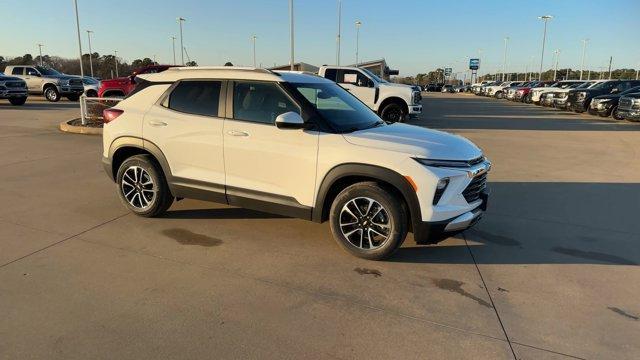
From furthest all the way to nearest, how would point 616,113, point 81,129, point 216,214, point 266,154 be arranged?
point 616,113 < point 81,129 < point 216,214 < point 266,154

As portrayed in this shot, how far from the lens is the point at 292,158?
4.50 metres

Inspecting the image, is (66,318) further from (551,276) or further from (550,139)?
(550,139)

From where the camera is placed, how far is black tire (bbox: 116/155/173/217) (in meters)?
5.34

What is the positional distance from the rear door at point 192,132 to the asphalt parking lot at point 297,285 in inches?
23.9

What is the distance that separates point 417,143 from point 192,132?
2422 millimetres

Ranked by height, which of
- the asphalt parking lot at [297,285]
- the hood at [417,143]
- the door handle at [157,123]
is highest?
the door handle at [157,123]

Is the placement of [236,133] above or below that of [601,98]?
below

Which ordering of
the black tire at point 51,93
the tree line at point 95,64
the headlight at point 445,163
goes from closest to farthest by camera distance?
the headlight at point 445,163
the black tire at point 51,93
the tree line at point 95,64

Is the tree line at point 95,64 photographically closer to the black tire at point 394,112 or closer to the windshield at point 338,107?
the black tire at point 394,112

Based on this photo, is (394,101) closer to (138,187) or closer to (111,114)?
(111,114)

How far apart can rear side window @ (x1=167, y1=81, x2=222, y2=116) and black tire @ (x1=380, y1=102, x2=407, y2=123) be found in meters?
10.9

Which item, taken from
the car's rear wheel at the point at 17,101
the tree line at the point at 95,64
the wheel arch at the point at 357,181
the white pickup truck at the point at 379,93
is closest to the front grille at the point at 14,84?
the car's rear wheel at the point at 17,101

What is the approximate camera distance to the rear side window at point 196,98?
5.00 meters

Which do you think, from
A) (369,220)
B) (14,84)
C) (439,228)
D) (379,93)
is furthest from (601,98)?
(14,84)
